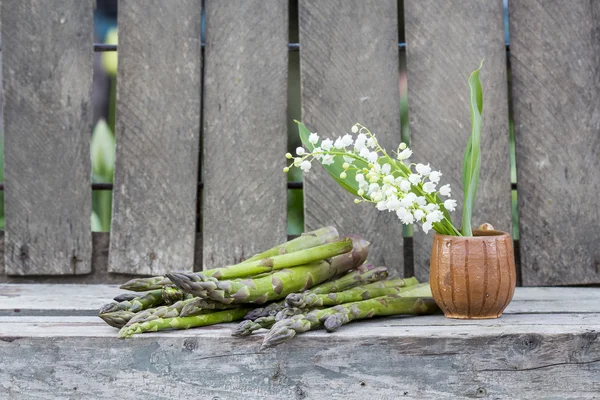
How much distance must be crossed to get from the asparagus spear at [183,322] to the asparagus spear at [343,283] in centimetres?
5

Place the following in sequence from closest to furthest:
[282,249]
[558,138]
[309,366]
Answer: [309,366] → [282,249] → [558,138]

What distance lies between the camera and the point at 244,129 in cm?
189

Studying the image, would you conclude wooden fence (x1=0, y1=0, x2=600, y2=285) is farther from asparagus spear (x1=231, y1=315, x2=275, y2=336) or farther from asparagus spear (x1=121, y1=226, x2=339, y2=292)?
asparagus spear (x1=231, y1=315, x2=275, y2=336)

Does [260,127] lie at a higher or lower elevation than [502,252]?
higher

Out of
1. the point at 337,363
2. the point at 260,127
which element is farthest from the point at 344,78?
the point at 337,363

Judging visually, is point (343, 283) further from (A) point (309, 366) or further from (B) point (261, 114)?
(B) point (261, 114)

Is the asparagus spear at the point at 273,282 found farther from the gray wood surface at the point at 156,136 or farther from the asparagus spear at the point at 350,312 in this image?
the gray wood surface at the point at 156,136

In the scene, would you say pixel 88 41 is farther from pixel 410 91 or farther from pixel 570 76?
pixel 570 76

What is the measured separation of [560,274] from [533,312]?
0.41m

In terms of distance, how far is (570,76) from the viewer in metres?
1.87

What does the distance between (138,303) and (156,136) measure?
24.4 inches

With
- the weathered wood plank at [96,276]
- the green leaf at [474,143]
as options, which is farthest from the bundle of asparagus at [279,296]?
the weathered wood plank at [96,276]

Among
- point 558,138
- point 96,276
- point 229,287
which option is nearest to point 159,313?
point 229,287

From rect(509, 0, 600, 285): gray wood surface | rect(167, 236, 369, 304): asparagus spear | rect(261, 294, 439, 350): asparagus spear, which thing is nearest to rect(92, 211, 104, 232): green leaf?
rect(167, 236, 369, 304): asparagus spear
